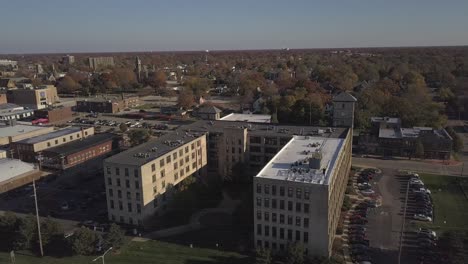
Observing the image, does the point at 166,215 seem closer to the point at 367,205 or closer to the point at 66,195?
the point at 66,195

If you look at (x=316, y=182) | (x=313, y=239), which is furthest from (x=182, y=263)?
(x=316, y=182)

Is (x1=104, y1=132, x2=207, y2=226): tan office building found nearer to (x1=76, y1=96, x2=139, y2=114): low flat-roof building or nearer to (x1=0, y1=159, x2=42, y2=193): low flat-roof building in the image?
(x1=0, y1=159, x2=42, y2=193): low flat-roof building

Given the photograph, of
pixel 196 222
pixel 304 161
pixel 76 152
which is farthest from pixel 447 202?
pixel 76 152

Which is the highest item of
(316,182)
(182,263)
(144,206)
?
(316,182)

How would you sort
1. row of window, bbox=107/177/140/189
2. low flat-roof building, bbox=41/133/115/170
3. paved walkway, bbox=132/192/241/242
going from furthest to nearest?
low flat-roof building, bbox=41/133/115/170 < row of window, bbox=107/177/140/189 < paved walkway, bbox=132/192/241/242

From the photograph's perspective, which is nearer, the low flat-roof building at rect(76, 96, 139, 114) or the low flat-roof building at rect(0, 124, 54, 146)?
the low flat-roof building at rect(0, 124, 54, 146)

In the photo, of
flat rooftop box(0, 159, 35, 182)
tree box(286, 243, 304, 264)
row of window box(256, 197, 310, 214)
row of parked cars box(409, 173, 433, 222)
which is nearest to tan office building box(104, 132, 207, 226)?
row of window box(256, 197, 310, 214)
